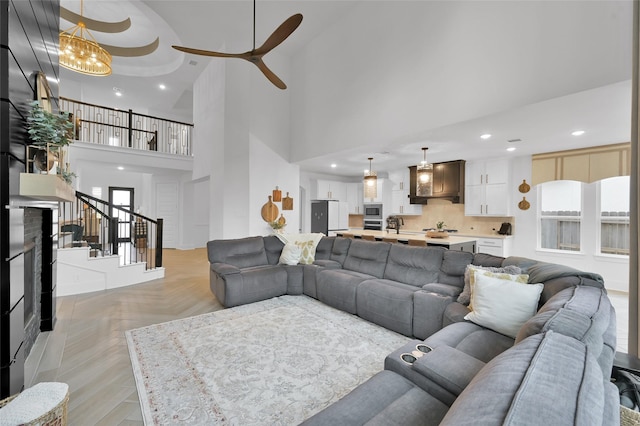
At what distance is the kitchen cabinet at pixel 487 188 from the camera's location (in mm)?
5941

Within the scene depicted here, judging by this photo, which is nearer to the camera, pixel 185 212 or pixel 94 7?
pixel 94 7

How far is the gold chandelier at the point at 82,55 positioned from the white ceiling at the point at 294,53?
1065mm

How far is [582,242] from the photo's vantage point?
202 inches

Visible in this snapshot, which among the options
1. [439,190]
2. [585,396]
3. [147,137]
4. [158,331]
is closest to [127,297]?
[158,331]

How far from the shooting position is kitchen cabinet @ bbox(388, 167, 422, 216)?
24.5 ft

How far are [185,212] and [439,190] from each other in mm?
8016

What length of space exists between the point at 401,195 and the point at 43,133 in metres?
7.01

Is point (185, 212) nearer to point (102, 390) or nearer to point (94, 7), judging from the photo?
point (94, 7)

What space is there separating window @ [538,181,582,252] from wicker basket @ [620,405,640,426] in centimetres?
560

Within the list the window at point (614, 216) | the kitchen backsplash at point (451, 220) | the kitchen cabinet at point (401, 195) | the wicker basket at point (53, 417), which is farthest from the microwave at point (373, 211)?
the wicker basket at point (53, 417)

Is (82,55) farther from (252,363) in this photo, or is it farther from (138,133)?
(252,363)

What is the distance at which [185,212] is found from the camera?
9578 millimetres

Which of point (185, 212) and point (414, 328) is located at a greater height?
point (185, 212)

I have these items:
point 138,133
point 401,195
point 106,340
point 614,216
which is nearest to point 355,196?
point 401,195
